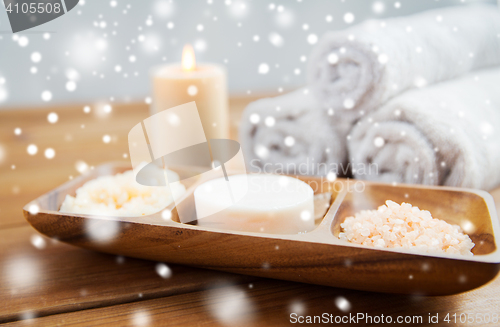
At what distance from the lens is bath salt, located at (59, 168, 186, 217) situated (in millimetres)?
494

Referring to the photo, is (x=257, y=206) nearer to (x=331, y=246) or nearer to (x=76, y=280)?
(x=331, y=246)

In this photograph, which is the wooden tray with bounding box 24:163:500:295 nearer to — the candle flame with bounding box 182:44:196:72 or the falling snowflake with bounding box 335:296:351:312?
the falling snowflake with bounding box 335:296:351:312

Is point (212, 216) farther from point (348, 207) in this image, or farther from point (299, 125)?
point (299, 125)

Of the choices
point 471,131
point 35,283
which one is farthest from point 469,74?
point 35,283

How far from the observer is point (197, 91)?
0.67 meters

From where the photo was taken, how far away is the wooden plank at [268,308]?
39cm

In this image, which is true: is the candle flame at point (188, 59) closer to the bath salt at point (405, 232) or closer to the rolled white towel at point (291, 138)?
the rolled white towel at point (291, 138)

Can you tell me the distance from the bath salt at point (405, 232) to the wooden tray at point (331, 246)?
0.02 m

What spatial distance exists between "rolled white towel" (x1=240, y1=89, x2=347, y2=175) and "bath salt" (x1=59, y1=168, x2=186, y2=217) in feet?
0.80

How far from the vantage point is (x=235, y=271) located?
0.43 meters

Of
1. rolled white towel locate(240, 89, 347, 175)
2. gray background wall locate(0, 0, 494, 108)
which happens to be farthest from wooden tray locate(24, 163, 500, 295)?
gray background wall locate(0, 0, 494, 108)

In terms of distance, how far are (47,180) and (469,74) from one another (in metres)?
0.80

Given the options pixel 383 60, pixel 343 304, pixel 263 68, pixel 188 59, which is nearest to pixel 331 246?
pixel 343 304

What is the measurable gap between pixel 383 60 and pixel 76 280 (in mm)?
493
